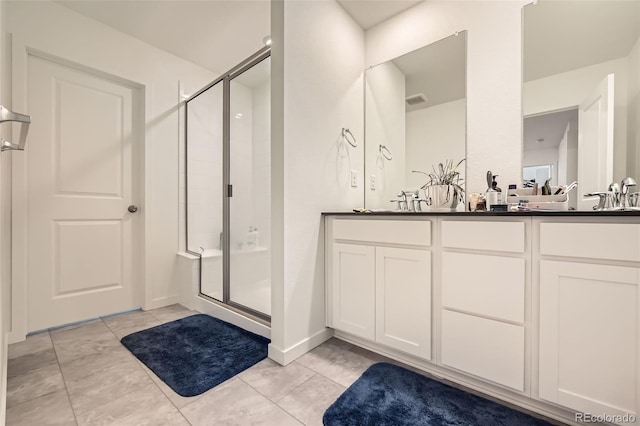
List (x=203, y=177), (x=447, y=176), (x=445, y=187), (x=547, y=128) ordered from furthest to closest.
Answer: (x=203, y=177) < (x=447, y=176) < (x=445, y=187) < (x=547, y=128)

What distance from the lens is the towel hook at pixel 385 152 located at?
2154 millimetres

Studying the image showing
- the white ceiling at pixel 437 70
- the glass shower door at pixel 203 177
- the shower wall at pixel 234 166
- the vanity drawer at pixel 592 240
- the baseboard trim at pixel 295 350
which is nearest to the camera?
the vanity drawer at pixel 592 240

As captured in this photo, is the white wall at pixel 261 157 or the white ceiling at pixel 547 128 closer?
the white ceiling at pixel 547 128

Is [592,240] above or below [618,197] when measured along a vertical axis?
below

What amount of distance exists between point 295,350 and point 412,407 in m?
0.69

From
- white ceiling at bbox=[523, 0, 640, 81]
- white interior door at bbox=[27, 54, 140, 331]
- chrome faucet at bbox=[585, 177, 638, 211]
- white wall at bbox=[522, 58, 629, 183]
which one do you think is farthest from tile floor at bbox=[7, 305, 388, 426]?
white ceiling at bbox=[523, 0, 640, 81]

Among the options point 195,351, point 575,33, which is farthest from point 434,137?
point 195,351

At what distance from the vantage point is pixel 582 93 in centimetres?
146

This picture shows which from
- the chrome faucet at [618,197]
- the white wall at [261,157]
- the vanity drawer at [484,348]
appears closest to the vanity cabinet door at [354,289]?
the vanity drawer at [484,348]

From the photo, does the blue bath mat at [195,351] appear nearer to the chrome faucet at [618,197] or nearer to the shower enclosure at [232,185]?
the shower enclosure at [232,185]

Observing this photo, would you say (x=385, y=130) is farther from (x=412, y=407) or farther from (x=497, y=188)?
(x=412, y=407)

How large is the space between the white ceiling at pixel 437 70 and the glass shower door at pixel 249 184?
44.5 inches

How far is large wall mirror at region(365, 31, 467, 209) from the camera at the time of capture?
5.97 feet

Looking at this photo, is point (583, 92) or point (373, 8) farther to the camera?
point (373, 8)
